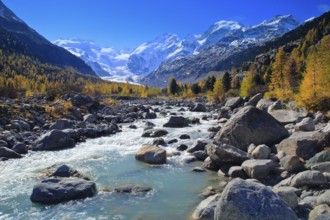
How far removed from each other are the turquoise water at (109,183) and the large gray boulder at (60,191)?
1.47 ft

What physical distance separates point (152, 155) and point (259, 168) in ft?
30.7

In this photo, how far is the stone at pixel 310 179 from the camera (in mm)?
17989

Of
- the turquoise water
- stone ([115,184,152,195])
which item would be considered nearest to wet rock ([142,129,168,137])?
the turquoise water

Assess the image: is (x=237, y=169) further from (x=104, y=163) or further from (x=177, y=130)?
(x=177, y=130)

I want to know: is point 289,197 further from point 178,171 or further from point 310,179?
point 178,171

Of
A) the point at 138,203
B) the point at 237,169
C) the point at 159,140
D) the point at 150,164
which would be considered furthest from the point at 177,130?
the point at 138,203

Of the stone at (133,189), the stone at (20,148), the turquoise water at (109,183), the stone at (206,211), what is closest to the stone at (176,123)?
the turquoise water at (109,183)

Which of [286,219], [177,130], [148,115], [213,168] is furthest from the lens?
[148,115]

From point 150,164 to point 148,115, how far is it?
37.8 m

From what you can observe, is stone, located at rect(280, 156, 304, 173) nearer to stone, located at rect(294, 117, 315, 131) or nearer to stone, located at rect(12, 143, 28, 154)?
stone, located at rect(294, 117, 315, 131)

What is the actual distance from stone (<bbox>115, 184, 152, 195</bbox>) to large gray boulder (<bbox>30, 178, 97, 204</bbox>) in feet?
5.02

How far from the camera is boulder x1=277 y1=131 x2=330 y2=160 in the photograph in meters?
24.0

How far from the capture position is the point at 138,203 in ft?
60.9

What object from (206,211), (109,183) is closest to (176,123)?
(109,183)
